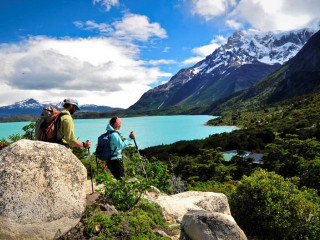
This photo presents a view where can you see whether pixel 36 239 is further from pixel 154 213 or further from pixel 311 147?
pixel 311 147

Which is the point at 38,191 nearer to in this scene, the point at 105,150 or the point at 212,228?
the point at 105,150

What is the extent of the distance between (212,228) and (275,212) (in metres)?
2.91

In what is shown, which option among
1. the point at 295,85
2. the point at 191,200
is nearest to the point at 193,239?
the point at 191,200

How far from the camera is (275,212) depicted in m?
6.93

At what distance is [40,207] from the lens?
4.72 meters

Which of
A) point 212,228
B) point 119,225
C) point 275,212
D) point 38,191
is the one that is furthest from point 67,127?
point 275,212

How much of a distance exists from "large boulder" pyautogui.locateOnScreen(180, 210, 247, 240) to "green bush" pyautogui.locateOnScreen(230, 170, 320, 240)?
222 centimetres

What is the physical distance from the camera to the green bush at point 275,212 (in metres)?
6.82

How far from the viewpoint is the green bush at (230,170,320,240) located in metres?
6.82

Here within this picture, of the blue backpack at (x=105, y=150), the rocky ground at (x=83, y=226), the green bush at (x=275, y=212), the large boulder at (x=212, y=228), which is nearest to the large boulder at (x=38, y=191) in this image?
the rocky ground at (x=83, y=226)

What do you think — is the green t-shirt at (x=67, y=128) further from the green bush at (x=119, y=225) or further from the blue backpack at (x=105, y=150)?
the green bush at (x=119, y=225)

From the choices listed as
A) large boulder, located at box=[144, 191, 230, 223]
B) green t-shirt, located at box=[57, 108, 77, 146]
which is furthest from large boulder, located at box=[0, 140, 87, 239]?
large boulder, located at box=[144, 191, 230, 223]

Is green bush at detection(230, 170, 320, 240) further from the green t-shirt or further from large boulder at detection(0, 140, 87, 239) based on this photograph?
the green t-shirt

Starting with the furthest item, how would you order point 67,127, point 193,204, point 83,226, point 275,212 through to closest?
point 193,204, point 275,212, point 67,127, point 83,226
